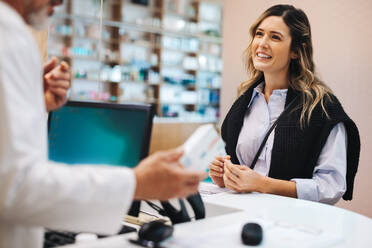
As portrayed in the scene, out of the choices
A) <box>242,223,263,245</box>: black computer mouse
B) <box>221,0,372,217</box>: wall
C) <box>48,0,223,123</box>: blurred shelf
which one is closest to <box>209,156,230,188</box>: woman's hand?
<box>242,223,263,245</box>: black computer mouse

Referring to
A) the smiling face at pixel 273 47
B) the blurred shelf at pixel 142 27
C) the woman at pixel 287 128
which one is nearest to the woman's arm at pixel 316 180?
the woman at pixel 287 128

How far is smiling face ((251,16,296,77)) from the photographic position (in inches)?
80.7

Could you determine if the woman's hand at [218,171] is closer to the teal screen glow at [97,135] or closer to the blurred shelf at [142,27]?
the teal screen glow at [97,135]

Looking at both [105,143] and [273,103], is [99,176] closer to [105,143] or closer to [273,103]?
[105,143]

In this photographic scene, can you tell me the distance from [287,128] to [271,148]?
120 millimetres

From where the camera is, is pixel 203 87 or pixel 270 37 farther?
pixel 203 87

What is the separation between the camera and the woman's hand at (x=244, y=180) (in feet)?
5.31

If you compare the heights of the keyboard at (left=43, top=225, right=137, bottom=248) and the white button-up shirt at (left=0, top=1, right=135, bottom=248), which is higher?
the white button-up shirt at (left=0, top=1, right=135, bottom=248)

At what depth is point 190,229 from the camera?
1074 mm

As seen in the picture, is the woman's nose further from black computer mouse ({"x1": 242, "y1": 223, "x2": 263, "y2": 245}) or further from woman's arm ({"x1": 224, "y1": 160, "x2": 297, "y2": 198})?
black computer mouse ({"x1": 242, "y1": 223, "x2": 263, "y2": 245})

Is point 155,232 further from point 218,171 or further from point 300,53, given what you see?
point 300,53

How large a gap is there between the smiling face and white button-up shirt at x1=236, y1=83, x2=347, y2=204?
0.45ft

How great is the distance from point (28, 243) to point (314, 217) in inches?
34.1

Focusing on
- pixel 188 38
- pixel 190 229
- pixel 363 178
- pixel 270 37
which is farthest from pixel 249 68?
pixel 188 38
